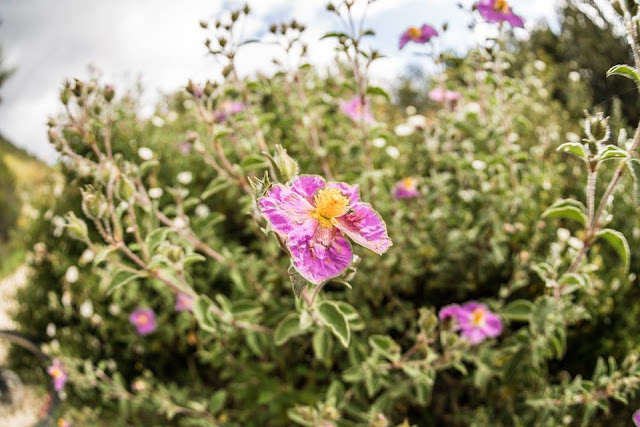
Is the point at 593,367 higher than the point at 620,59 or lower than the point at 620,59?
lower

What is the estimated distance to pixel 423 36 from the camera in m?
1.91

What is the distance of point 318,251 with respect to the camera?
83 centimetres

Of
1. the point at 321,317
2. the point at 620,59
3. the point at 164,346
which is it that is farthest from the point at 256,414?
the point at 620,59

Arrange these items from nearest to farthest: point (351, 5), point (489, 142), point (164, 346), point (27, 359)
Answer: point (351, 5) → point (489, 142) → point (164, 346) → point (27, 359)

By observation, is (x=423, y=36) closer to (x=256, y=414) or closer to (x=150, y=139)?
(x=256, y=414)

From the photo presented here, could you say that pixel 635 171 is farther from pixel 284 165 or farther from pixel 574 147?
pixel 284 165

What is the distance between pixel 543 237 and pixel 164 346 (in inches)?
84.2

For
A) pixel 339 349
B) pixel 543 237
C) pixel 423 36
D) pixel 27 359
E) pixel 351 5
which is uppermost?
pixel 351 5

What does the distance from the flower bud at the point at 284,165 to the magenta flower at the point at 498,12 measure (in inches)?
36.9

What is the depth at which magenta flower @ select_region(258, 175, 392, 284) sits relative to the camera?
2.68ft

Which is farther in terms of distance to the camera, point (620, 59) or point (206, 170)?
point (620, 59)

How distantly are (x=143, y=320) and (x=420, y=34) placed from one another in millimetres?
1884

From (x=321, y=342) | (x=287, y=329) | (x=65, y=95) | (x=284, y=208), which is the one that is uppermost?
(x=65, y=95)

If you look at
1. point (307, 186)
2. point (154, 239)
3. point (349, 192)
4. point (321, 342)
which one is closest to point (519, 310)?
point (321, 342)
